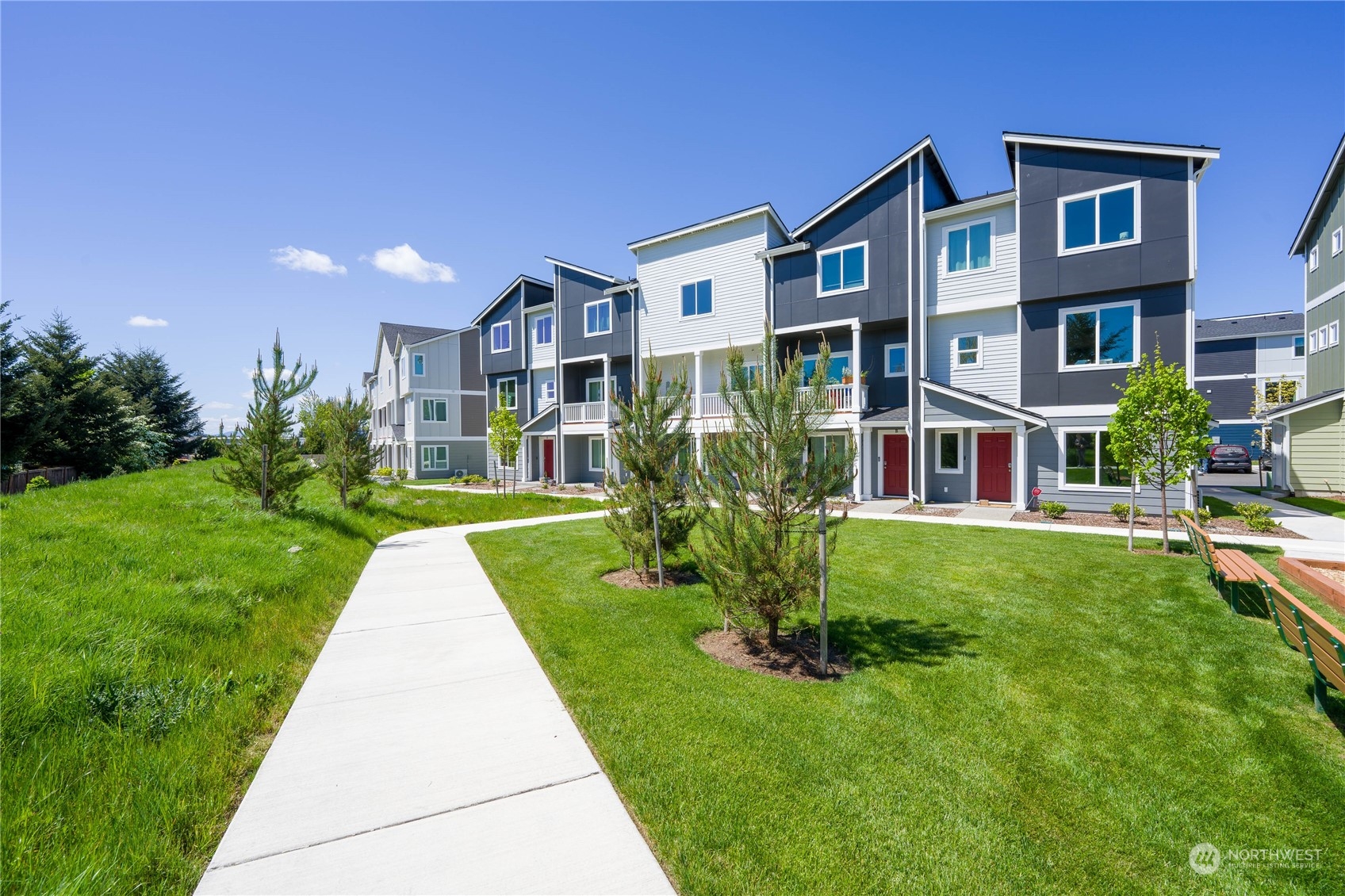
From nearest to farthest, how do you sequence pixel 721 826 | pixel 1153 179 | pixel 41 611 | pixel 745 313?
pixel 721 826 → pixel 41 611 → pixel 1153 179 → pixel 745 313

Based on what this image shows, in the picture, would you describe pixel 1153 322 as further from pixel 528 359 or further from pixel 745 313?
pixel 528 359

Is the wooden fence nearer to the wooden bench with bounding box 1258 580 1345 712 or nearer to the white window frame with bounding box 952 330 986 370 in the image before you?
the wooden bench with bounding box 1258 580 1345 712

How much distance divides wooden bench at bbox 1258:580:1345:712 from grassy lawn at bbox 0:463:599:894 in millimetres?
7169

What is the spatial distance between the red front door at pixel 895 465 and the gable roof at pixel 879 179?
25.7ft

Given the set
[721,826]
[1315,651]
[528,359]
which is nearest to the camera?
[721,826]

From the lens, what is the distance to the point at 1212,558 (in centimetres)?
739

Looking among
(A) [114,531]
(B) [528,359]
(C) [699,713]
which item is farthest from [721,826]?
(B) [528,359]

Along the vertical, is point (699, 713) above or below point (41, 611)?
below

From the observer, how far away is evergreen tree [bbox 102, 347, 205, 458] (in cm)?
3241

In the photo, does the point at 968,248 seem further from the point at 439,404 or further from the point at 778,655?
the point at 439,404

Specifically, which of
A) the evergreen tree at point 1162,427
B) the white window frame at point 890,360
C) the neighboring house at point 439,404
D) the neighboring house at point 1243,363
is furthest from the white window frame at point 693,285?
the neighboring house at point 1243,363

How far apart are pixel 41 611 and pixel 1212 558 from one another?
13.3m

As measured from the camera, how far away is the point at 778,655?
5.59 metres

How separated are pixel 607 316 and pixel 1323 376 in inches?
1072
